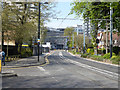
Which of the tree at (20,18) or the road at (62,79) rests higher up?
the tree at (20,18)

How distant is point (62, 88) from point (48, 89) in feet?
2.26

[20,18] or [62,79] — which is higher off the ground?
[20,18]

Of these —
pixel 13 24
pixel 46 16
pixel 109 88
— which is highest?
pixel 46 16

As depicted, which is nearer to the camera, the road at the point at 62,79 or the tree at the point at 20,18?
the road at the point at 62,79

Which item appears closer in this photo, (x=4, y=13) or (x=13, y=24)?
(x=4, y=13)

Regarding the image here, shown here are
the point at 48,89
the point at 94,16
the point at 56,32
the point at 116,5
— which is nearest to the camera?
the point at 48,89

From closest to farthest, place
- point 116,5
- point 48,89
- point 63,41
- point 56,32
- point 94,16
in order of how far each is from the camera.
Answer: point 48,89, point 116,5, point 94,16, point 56,32, point 63,41

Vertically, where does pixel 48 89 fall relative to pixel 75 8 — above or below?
below

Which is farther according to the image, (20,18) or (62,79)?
(20,18)

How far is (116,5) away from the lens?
25.2 metres

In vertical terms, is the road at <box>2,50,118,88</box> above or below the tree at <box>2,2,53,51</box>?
below

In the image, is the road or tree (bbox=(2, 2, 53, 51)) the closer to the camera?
the road

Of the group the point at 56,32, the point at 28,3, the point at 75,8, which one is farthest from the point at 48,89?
the point at 56,32

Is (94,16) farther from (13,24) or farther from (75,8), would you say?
(13,24)
